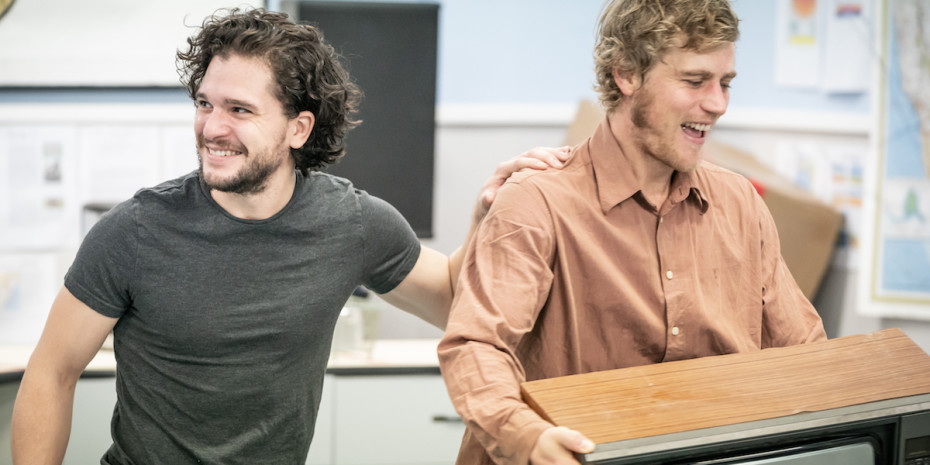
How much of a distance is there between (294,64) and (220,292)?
412 millimetres

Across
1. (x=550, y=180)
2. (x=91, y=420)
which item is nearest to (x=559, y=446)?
(x=550, y=180)

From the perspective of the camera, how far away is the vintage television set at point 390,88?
2.36 m

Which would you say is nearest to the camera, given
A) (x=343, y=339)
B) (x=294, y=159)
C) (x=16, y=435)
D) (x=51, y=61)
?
(x=16, y=435)

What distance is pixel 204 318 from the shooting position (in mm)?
1339

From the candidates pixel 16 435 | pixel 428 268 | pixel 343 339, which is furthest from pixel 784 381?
pixel 343 339

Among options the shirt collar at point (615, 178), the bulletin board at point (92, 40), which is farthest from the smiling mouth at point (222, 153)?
the bulletin board at point (92, 40)

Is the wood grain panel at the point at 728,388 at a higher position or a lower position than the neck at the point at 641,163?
lower

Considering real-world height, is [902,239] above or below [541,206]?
below

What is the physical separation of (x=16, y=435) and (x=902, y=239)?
225 centimetres

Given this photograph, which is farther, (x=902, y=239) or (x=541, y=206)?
(x=902, y=239)

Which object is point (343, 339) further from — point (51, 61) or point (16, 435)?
point (51, 61)

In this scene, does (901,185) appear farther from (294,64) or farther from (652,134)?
(294,64)

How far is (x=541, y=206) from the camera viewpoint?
3.82 feet

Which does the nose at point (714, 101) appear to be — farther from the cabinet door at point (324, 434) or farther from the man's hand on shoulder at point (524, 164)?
the cabinet door at point (324, 434)
